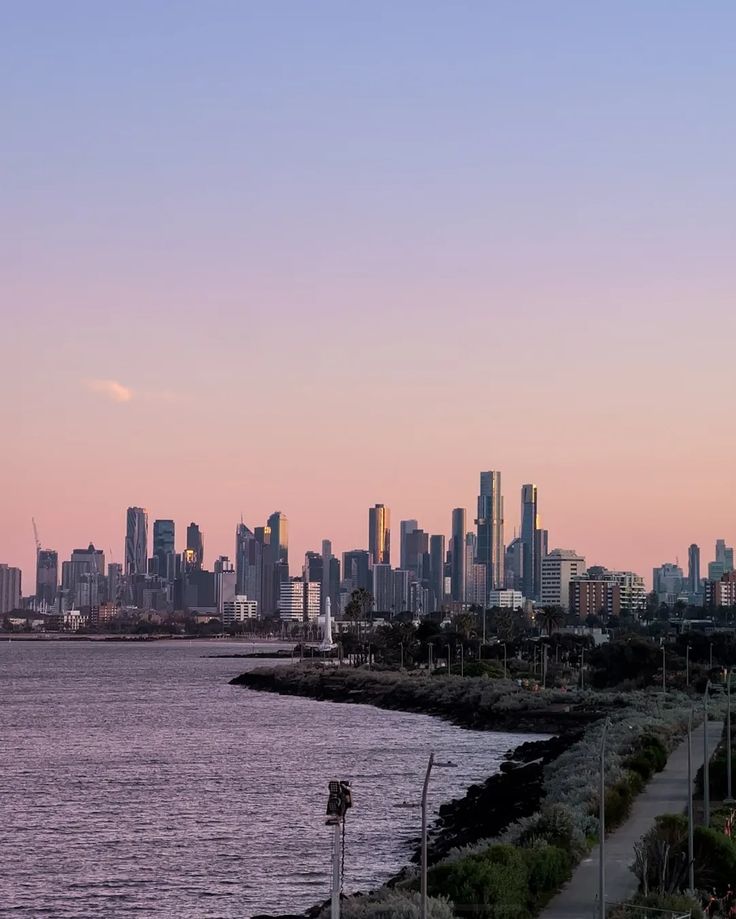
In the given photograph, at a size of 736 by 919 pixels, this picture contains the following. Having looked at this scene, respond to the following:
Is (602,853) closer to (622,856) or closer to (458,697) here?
(622,856)

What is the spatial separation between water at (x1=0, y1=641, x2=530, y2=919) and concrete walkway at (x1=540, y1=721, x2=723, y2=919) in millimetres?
9279

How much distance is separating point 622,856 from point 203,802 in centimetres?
3579

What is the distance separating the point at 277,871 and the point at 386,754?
4367 cm

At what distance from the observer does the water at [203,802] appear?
51.2 metres

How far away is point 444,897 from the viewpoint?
35.2m

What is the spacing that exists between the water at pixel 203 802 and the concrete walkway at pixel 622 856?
9279 mm

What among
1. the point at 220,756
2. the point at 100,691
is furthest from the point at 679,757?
the point at 100,691

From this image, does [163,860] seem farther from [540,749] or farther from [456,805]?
[540,749]

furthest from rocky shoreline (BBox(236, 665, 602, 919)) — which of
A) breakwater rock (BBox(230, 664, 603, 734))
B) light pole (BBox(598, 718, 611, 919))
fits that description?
light pole (BBox(598, 718, 611, 919))

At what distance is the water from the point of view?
168 feet

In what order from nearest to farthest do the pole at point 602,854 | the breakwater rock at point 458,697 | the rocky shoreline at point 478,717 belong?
1. the pole at point 602,854
2. the rocky shoreline at point 478,717
3. the breakwater rock at point 458,697

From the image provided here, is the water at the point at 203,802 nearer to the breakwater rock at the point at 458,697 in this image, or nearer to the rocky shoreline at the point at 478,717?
the rocky shoreline at the point at 478,717

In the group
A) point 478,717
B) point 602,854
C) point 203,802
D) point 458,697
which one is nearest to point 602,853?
point 602,854

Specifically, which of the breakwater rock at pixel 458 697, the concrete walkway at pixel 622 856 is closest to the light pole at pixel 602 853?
the concrete walkway at pixel 622 856
